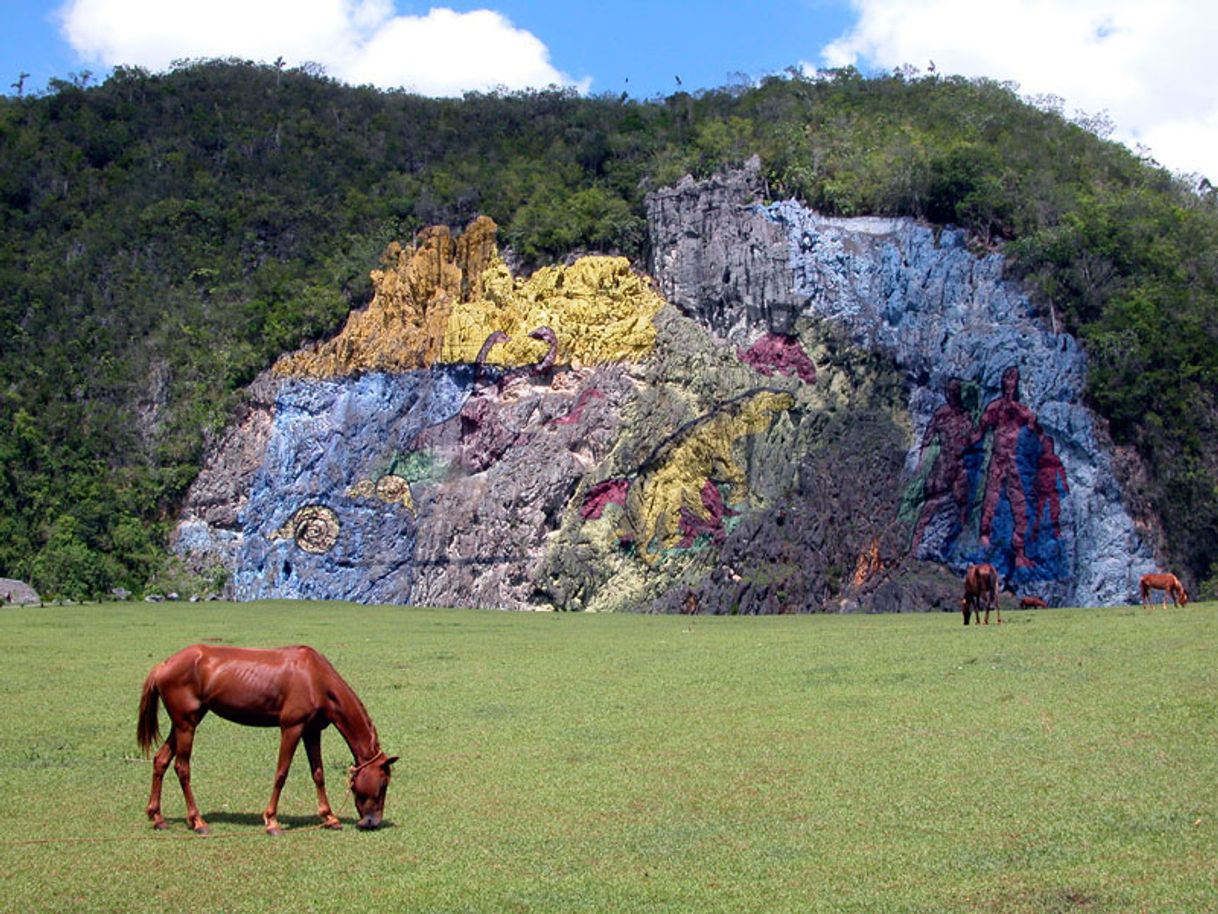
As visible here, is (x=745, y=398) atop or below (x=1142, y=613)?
atop

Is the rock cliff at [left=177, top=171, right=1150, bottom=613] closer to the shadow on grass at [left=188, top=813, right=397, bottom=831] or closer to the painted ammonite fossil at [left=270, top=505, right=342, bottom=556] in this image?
the painted ammonite fossil at [left=270, top=505, right=342, bottom=556]

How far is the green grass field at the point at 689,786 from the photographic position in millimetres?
9727

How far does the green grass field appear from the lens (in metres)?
9.73

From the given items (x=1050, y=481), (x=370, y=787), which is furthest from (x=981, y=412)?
(x=370, y=787)

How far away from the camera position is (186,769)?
11609 millimetres

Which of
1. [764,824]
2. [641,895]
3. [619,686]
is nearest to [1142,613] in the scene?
[619,686]

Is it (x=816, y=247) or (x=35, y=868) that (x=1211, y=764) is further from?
(x=816, y=247)

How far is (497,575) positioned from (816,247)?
49.6ft

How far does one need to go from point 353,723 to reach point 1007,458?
1296 inches

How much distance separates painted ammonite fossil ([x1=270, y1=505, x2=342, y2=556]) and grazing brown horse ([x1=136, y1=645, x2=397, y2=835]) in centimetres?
3385

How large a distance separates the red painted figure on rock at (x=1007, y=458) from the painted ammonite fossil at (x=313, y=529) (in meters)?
20.7

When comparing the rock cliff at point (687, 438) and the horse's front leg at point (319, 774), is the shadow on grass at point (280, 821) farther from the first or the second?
the rock cliff at point (687, 438)

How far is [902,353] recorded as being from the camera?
143ft

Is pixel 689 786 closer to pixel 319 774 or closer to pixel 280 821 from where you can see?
pixel 319 774
